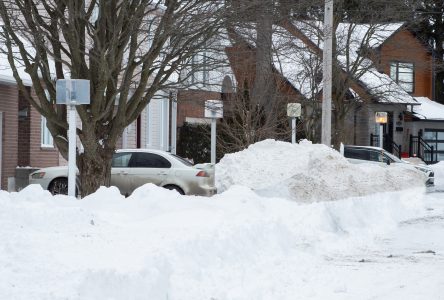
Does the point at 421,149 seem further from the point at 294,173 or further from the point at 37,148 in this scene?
the point at 294,173

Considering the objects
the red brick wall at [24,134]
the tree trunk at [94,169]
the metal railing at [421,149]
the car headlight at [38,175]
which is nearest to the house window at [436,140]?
the metal railing at [421,149]

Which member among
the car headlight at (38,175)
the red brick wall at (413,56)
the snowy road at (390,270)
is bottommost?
the snowy road at (390,270)

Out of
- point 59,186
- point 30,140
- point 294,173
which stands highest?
point 30,140

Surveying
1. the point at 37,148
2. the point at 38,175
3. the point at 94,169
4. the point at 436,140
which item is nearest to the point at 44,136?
the point at 37,148

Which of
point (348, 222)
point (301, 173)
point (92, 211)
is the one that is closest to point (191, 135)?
point (301, 173)

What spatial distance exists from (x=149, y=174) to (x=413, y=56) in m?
30.8

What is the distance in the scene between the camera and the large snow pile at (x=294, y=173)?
19.6 metres

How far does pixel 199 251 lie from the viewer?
34.1 feet

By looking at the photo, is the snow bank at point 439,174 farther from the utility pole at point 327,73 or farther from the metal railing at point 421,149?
the utility pole at point 327,73

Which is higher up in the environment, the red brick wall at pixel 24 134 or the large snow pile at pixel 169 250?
the red brick wall at pixel 24 134

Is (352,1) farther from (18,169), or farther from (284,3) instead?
(284,3)

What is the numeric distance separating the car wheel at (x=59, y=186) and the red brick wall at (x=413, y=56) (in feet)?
75.5

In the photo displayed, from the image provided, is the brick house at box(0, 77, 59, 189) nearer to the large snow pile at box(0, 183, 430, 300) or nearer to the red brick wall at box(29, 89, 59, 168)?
the red brick wall at box(29, 89, 59, 168)

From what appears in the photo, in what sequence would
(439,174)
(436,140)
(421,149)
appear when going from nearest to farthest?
1. (439,174)
2. (421,149)
3. (436,140)
